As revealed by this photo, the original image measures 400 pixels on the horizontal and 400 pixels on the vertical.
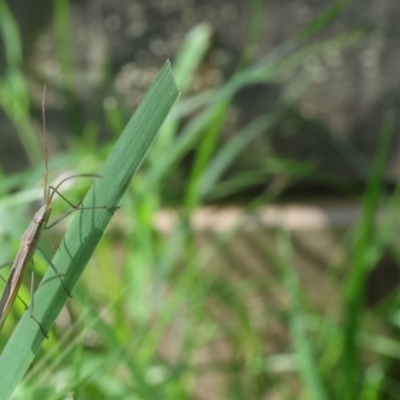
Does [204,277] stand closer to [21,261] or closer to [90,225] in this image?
[21,261]

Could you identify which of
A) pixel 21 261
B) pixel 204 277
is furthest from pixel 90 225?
pixel 204 277

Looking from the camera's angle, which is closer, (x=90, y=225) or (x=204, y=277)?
(x=90, y=225)

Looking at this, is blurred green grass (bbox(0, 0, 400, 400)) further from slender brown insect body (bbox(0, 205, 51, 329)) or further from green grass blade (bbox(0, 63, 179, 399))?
green grass blade (bbox(0, 63, 179, 399))

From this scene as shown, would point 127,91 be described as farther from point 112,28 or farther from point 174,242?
point 174,242

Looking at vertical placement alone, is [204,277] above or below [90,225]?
above

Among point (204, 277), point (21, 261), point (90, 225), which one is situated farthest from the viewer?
point (204, 277)

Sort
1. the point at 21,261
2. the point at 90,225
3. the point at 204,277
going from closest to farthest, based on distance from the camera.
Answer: the point at 90,225, the point at 21,261, the point at 204,277
